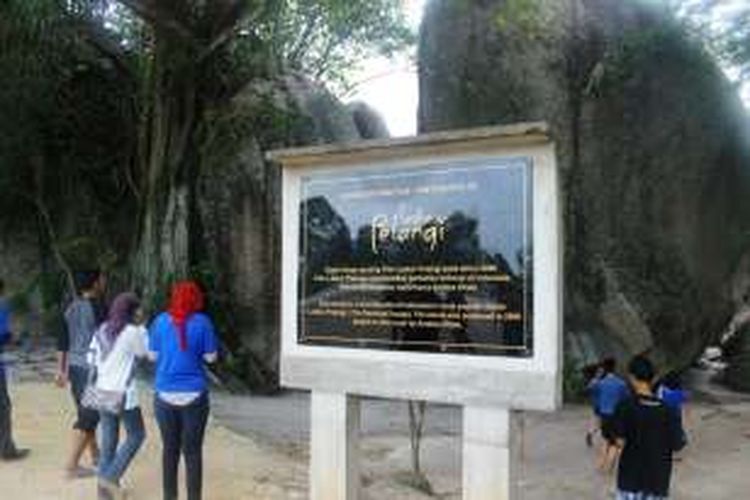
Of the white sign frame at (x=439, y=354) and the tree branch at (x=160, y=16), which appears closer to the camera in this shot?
the white sign frame at (x=439, y=354)

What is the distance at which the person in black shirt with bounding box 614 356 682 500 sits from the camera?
7.19m

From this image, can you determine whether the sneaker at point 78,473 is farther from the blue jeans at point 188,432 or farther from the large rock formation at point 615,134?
the large rock formation at point 615,134

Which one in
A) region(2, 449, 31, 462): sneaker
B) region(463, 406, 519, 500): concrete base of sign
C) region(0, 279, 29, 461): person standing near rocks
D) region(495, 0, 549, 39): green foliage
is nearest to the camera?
region(463, 406, 519, 500): concrete base of sign

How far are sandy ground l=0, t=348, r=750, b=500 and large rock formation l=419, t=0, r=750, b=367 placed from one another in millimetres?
1784

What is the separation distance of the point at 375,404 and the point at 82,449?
8479 mm

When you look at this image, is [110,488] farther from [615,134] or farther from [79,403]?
[615,134]

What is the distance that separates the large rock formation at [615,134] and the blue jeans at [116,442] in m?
11.3

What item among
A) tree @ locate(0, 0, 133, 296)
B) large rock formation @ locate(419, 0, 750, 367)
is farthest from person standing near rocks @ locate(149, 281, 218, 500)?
tree @ locate(0, 0, 133, 296)

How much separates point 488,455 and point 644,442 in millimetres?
1025

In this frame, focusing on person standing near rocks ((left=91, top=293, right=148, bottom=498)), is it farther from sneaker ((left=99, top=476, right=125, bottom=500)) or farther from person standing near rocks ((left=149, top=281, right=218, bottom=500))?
person standing near rocks ((left=149, top=281, right=218, bottom=500))

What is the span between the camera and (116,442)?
27.3 feet

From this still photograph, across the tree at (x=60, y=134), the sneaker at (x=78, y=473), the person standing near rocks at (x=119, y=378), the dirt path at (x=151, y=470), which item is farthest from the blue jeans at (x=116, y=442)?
the tree at (x=60, y=134)

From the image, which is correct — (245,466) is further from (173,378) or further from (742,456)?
(742,456)

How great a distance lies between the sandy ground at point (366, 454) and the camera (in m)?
9.07
